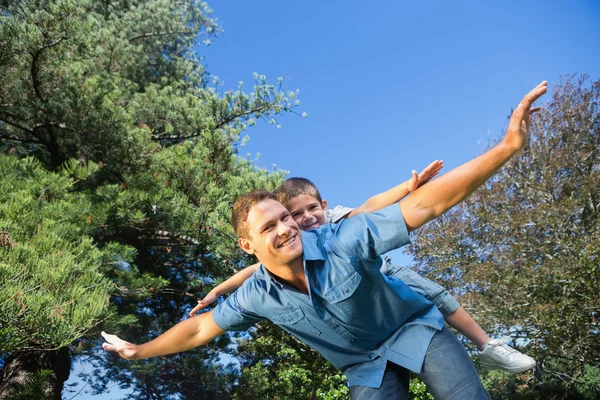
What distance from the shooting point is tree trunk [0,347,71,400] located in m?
4.41

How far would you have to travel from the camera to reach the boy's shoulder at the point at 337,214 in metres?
2.72

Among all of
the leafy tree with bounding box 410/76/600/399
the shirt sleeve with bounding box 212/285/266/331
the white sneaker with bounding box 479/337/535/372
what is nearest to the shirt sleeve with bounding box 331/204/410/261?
the shirt sleeve with bounding box 212/285/266/331

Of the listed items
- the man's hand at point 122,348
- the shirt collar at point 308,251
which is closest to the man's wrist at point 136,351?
the man's hand at point 122,348

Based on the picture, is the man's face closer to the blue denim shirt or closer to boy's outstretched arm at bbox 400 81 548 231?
the blue denim shirt

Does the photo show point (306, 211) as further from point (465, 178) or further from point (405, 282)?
point (465, 178)

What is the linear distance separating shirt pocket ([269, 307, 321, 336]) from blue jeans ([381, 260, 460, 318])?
0.64 metres

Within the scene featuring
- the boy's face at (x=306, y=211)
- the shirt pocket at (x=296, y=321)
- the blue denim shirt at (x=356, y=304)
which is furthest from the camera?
the boy's face at (x=306, y=211)

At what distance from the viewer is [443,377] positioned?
60.9 inches

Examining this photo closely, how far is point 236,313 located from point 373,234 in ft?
2.43

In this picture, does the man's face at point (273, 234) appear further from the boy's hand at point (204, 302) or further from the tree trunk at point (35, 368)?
the tree trunk at point (35, 368)

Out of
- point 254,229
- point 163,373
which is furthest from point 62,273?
point 163,373

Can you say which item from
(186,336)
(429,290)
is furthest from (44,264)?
(429,290)

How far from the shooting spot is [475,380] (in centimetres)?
154

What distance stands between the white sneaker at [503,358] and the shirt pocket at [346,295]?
1.00m
